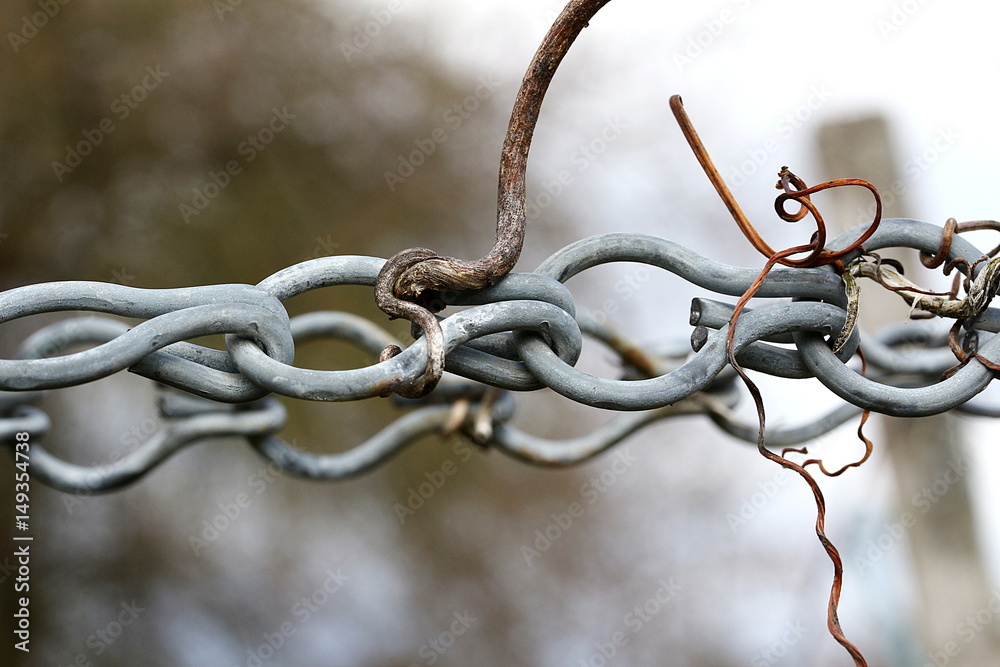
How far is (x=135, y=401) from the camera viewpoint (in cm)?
97

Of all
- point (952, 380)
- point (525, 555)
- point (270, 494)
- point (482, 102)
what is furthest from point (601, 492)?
point (952, 380)

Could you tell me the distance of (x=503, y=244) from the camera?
9.5 inches
